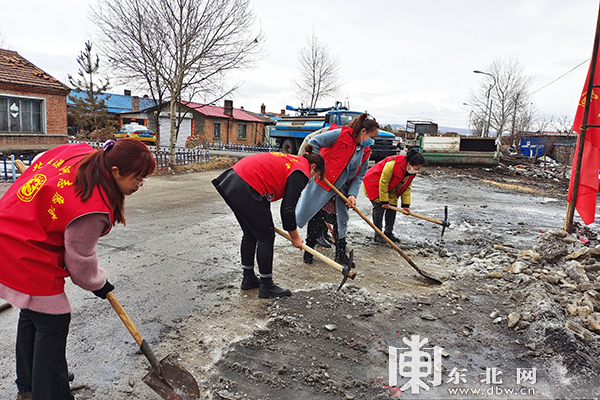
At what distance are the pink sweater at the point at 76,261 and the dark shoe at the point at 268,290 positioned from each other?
6.05 feet

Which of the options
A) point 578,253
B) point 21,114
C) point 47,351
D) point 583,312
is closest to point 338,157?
point 583,312

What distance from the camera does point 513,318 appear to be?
3227 mm

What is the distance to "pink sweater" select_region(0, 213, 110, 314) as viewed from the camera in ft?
5.49

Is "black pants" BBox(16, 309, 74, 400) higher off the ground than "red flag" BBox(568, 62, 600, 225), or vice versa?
"red flag" BBox(568, 62, 600, 225)

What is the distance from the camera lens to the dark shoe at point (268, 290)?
349 cm

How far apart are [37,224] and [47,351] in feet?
2.04

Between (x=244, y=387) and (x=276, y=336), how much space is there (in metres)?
0.59

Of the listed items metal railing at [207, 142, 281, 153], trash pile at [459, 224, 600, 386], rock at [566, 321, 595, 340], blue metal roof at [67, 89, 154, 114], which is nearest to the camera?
trash pile at [459, 224, 600, 386]

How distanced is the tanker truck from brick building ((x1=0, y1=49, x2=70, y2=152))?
30.1 ft

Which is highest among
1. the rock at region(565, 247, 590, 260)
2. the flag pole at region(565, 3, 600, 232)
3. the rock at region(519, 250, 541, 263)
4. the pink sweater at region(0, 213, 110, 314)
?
the flag pole at region(565, 3, 600, 232)

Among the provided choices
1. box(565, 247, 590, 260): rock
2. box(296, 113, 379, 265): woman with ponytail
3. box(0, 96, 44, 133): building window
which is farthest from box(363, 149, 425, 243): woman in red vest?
box(0, 96, 44, 133): building window

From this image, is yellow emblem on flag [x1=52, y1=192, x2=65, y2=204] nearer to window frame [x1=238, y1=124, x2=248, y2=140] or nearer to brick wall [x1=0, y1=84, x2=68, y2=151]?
brick wall [x1=0, y1=84, x2=68, y2=151]

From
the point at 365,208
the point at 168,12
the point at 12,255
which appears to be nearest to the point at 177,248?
the point at 12,255

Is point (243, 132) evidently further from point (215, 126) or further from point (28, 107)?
point (28, 107)
